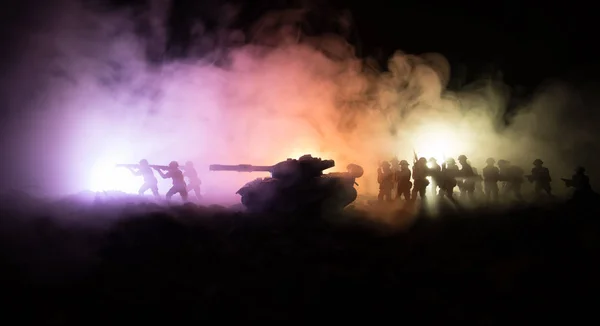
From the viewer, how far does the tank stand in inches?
460

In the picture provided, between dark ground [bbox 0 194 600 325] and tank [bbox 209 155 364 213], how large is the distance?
179cm

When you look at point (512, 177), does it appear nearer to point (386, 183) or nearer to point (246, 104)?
A: point (386, 183)

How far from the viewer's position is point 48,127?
714 inches

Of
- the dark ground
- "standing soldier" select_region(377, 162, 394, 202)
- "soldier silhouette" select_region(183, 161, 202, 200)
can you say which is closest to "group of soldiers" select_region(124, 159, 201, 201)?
"soldier silhouette" select_region(183, 161, 202, 200)

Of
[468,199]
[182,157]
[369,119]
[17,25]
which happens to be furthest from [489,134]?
[17,25]

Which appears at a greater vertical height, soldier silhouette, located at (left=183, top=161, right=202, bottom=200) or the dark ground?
soldier silhouette, located at (left=183, top=161, right=202, bottom=200)

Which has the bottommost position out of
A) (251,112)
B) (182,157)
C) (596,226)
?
(596,226)

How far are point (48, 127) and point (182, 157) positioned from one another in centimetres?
575

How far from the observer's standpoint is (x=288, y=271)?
22.3ft

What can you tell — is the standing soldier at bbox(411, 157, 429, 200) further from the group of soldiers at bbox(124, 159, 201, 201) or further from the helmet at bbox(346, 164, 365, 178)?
the group of soldiers at bbox(124, 159, 201, 201)

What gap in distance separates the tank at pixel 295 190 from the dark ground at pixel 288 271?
5.87ft

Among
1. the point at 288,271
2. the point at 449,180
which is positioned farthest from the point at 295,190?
the point at 449,180

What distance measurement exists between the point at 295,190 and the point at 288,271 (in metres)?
5.02

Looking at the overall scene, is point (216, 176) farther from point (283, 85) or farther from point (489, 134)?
point (489, 134)
